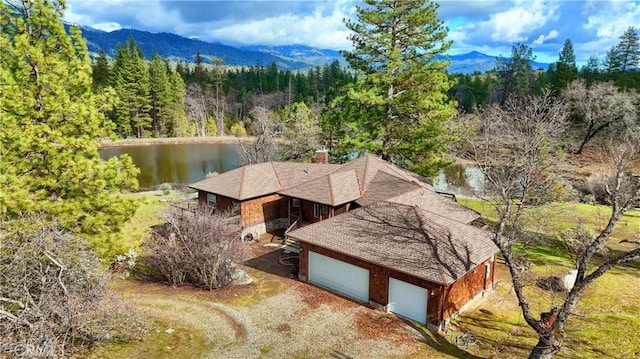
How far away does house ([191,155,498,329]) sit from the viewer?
14.6 metres

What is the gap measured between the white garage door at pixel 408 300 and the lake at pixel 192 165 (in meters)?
21.4

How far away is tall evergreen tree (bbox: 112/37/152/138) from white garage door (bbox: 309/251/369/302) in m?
56.4

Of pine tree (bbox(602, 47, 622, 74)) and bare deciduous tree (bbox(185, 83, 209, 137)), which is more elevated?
pine tree (bbox(602, 47, 622, 74))

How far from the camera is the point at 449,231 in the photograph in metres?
16.1

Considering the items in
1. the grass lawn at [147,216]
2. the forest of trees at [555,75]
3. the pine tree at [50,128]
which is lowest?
the grass lawn at [147,216]

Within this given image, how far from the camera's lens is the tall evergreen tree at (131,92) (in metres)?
63.8

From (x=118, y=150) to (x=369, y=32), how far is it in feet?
154

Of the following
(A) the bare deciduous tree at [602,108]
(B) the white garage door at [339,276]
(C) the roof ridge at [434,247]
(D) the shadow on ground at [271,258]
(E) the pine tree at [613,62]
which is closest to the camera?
(C) the roof ridge at [434,247]

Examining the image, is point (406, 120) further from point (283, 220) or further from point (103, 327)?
point (103, 327)

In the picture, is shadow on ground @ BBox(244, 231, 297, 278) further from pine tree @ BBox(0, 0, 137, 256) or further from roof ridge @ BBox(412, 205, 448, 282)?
pine tree @ BBox(0, 0, 137, 256)

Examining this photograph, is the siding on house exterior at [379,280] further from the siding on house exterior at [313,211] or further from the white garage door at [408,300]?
the siding on house exterior at [313,211]

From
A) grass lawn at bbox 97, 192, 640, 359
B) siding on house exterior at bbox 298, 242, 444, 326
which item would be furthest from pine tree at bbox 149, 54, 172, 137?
siding on house exterior at bbox 298, 242, 444, 326

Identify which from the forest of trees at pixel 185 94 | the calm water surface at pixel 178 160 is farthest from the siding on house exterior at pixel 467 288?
the forest of trees at pixel 185 94

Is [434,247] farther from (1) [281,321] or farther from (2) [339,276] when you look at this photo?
(1) [281,321]
